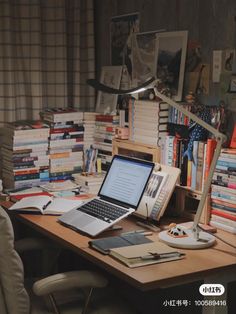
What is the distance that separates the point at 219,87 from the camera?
261 centimetres

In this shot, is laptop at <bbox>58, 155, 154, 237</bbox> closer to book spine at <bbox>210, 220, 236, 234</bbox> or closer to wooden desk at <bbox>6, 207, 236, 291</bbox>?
wooden desk at <bbox>6, 207, 236, 291</bbox>

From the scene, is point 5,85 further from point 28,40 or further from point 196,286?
point 196,286

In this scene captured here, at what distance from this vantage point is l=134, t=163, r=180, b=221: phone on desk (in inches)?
99.7

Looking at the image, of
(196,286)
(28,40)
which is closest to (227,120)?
(196,286)

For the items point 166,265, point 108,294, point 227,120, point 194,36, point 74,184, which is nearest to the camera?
point 166,265

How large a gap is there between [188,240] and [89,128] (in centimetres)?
133

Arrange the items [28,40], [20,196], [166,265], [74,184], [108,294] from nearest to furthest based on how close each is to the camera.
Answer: [166,265] < [108,294] < [20,196] < [74,184] < [28,40]

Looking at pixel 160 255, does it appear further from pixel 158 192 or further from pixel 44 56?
pixel 44 56

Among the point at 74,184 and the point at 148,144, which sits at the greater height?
the point at 148,144

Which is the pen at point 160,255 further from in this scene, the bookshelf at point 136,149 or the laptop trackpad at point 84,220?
the bookshelf at point 136,149

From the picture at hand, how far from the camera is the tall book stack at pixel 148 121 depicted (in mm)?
2736

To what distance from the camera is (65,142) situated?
332 cm

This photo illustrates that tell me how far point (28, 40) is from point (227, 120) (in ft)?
4.74

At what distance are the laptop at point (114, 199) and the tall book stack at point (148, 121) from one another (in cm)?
22
